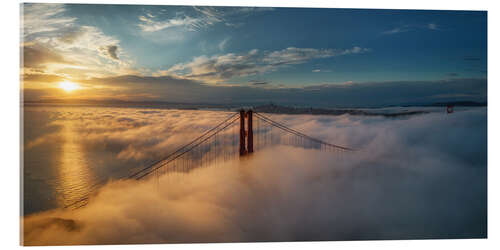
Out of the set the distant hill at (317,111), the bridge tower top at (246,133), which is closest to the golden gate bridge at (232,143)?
the bridge tower top at (246,133)

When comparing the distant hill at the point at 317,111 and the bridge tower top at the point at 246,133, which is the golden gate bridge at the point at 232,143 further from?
the distant hill at the point at 317,111

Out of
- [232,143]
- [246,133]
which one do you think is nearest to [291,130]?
[246,133]

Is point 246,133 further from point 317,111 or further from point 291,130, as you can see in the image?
point 317,111

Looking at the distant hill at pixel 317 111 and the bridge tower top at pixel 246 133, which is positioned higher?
the distant hill at pixel 317 111

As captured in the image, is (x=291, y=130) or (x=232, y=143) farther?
(x=232, y=143)

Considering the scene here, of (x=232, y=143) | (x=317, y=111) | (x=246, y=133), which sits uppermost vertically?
(x=317, y=111)

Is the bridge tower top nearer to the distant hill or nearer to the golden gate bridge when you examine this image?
the golden gate bridge

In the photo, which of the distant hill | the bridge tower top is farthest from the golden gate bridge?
the distant hill
